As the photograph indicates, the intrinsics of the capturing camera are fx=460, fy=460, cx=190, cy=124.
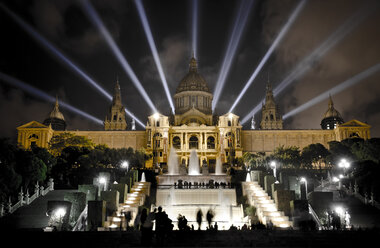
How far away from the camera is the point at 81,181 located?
4847cm

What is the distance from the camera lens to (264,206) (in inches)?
1305

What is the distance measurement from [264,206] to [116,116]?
86331mm

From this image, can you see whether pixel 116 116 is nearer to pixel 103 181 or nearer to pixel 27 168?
pixel 27 168

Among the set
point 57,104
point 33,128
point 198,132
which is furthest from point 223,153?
point 57,104

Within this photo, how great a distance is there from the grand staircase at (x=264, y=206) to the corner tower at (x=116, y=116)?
77860 mm

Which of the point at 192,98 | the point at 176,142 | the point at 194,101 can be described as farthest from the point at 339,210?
the point at 192,98

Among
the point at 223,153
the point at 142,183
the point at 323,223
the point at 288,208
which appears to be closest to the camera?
the point at 323,223

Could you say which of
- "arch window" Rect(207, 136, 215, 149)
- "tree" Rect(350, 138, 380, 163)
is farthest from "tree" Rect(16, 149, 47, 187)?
"arch window" Rect(207, 136, 215, 149)

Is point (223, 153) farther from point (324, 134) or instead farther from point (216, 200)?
point (216, 200)

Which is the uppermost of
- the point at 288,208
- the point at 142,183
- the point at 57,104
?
the point at 57,104

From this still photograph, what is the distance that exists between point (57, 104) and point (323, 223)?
99.8 metres

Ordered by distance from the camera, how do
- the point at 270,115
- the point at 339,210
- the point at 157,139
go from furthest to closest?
the point at 270,115 → the point at 157,139 → the point at 339,210

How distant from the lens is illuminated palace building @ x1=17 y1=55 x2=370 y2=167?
3423 inches

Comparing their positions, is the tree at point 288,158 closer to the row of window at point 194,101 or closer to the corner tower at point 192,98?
the corner tower at point 192,98
